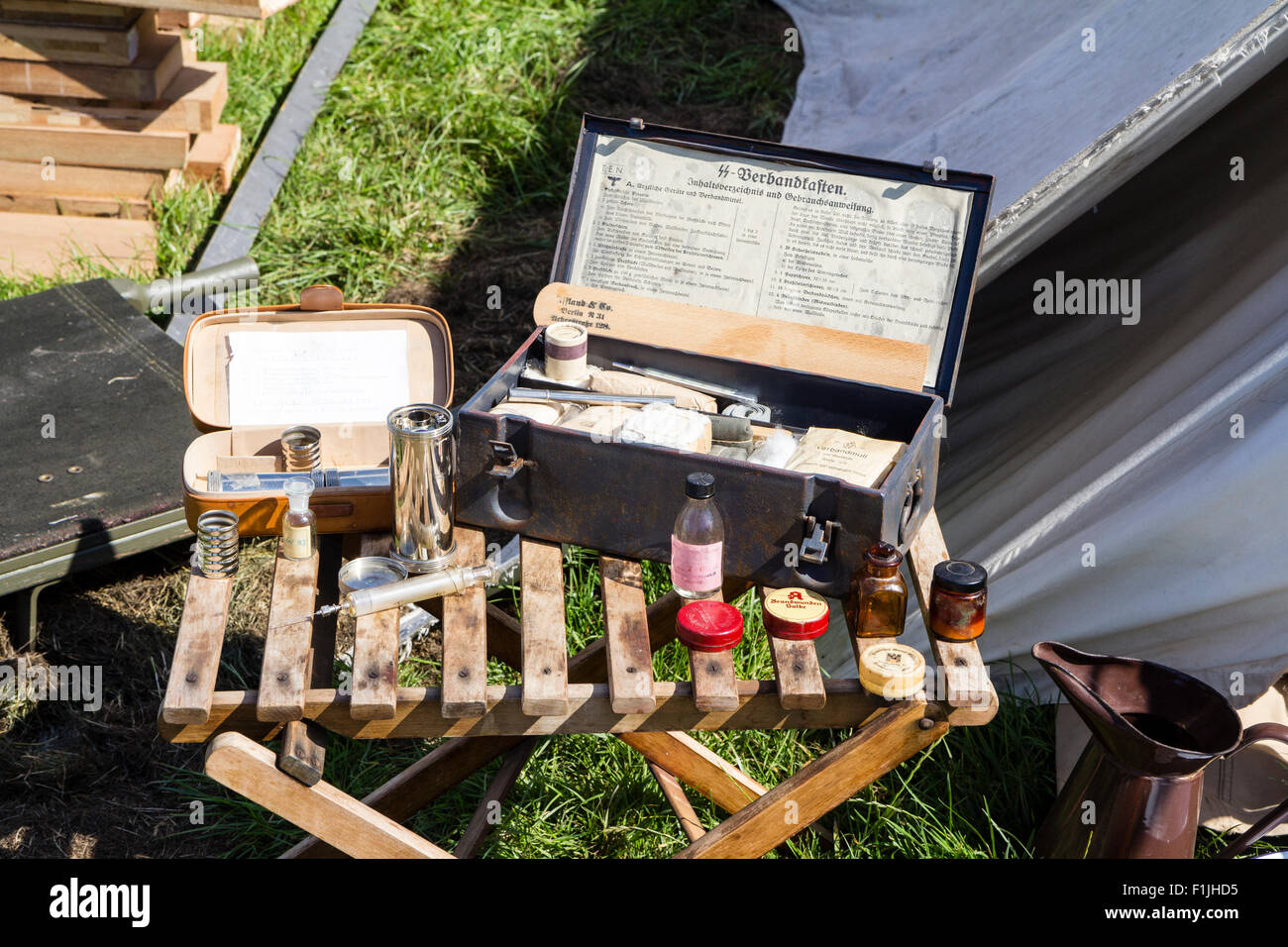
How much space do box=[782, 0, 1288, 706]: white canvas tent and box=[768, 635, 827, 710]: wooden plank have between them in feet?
3.72

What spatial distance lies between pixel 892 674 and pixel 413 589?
85 centimetres

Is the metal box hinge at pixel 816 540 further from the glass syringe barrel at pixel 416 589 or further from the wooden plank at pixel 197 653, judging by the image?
the wooden plank at pixel 197 653

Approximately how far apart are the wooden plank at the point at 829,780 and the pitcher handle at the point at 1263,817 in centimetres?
76

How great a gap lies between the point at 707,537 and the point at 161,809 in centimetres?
178

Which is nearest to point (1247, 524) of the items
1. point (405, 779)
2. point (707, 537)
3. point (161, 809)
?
point (707, 537)

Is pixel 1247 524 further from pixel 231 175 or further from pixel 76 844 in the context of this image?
pixel 231 175

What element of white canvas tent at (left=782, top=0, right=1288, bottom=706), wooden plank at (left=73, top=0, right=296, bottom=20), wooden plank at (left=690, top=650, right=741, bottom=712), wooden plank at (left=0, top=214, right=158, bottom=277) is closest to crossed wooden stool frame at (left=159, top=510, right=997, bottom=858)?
wooden plank at (left=690, top=650, right=741, bottom=712)

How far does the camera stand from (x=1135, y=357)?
3.24 m

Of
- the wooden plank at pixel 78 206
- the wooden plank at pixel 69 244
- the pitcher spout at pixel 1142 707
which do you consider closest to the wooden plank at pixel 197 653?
the pitcher spout at pixel 1142 707

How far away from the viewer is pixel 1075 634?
3.08 meters

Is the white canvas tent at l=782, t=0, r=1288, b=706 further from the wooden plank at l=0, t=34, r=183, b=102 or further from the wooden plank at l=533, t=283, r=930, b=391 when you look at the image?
the wooden plank at l=0, t=34, r=183, b=102

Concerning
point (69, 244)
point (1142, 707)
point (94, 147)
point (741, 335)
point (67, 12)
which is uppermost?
point (67, 12)

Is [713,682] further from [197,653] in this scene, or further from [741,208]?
[741,208]

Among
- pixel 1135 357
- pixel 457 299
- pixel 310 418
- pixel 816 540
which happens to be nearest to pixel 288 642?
pixel 310 418
